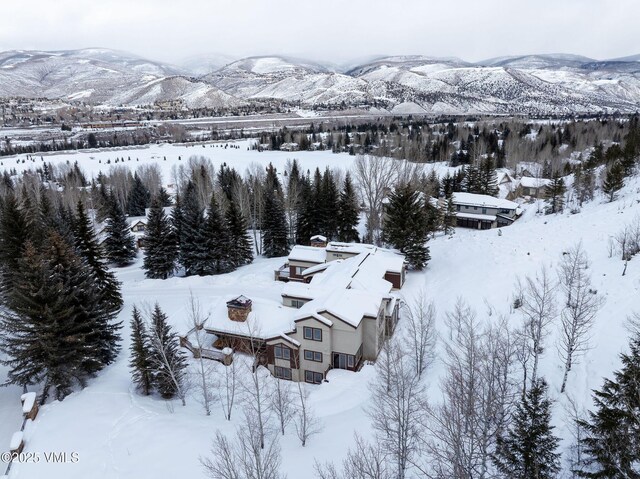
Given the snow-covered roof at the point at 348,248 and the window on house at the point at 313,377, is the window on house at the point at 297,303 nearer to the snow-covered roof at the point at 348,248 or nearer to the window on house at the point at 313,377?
the window on house at the point at 313,377

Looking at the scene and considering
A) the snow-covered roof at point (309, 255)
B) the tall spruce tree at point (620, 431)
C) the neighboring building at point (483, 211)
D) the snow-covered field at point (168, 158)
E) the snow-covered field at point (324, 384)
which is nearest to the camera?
the tall spruce tree at point (620, 431)

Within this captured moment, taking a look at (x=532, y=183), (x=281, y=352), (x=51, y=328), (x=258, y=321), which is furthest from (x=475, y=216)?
(x=51, y=328)

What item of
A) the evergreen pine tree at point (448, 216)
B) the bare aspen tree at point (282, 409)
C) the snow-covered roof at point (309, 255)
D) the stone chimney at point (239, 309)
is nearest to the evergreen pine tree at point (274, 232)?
the snow-covered roof at point (309, 255)

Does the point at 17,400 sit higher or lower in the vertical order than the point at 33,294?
lower

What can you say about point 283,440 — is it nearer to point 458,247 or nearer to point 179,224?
point 458,247

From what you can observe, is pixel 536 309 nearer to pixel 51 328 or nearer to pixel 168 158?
pixel 51 328

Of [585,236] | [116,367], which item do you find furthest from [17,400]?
[585,236]

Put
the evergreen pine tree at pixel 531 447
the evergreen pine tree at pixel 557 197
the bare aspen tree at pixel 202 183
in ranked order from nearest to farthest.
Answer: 1. the evergreen pine tree at pixel 531 447
2. the evergreen pine tree at pixel 557 197
3. the bare aspen tree at pixel 202 183
